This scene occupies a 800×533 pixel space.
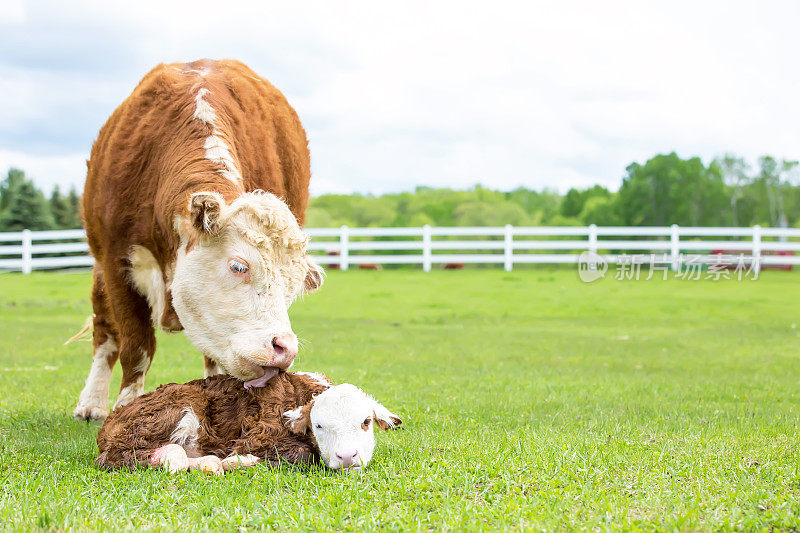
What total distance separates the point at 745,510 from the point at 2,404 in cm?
613

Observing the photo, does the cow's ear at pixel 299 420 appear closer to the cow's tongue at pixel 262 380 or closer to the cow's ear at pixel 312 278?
the cow's tongue at pixel 262 380

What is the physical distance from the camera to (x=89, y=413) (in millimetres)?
6258

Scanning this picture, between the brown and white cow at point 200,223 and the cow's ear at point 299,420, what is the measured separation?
30cm

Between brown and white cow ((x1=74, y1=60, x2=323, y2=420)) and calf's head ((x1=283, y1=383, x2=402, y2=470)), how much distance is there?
0.41 m

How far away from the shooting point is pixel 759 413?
6.48m

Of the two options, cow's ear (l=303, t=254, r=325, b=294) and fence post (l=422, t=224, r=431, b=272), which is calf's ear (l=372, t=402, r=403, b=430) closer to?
cow's ear (l=303, t=254, r=325, b=294)

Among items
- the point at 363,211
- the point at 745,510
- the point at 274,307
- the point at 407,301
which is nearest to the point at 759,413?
the point at 745,510

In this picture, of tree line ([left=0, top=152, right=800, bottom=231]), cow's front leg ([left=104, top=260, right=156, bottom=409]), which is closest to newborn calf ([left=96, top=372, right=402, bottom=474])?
cow's front leg ([left=104, top=260, right=156, bottom=409])

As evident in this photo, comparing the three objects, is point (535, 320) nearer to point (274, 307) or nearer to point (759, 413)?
point (759, 413)

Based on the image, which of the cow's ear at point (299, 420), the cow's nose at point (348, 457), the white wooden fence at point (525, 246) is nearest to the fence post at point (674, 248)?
the white wooden fence at point (525, 246)

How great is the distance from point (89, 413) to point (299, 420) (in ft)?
9.31

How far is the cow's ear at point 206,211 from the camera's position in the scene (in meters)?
4.53

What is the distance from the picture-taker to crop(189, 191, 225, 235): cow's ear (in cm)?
453

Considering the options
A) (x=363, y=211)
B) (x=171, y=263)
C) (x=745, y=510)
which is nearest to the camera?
(x=745, y=510)
